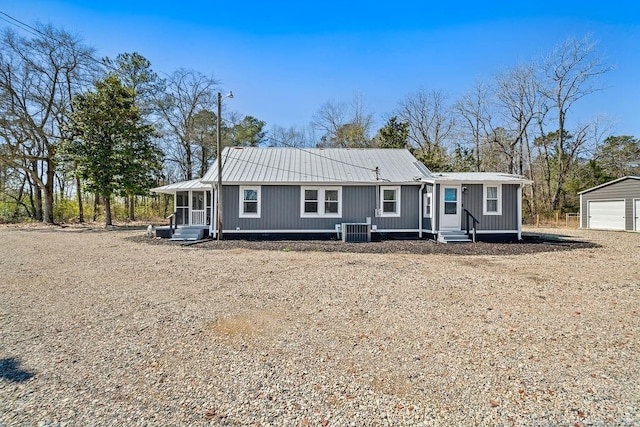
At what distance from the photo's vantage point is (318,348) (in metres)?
3.52

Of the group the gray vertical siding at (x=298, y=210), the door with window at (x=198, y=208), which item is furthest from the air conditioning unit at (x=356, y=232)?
the door with window at (x=198, y=208)

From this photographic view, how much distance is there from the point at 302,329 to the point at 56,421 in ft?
8.01

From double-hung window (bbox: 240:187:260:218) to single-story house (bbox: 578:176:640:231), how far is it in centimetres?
2193

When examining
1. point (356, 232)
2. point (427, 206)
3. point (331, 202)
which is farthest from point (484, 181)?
point (331, 202)

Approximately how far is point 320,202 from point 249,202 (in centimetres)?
314

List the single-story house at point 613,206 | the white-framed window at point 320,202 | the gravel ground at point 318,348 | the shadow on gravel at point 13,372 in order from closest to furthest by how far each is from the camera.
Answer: the gravel ground at point 318,348, the shadow on gravel at point 13,372, the white-framed window at point 320,202, the single-story house at point 613,206

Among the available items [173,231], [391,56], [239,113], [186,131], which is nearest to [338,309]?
[173,231]

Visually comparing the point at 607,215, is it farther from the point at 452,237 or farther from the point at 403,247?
the point at 403,247

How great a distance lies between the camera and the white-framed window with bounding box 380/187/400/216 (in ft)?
47.2

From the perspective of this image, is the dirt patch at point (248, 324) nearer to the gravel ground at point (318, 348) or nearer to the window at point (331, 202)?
the gravel ground at point (318, 348)

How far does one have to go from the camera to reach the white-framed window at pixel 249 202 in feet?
46.7

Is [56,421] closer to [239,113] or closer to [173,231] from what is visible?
[173,231]

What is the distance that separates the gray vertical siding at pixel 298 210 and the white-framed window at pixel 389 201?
0.26 metres

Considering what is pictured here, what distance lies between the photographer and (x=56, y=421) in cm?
227
